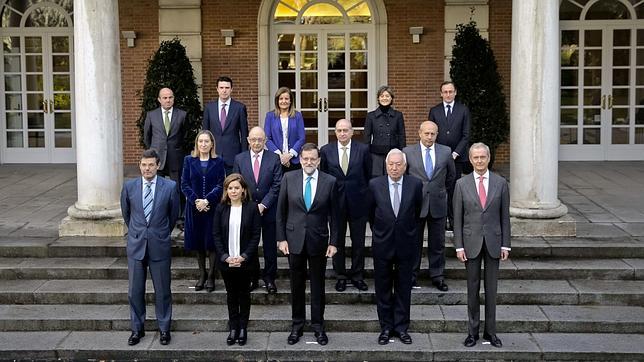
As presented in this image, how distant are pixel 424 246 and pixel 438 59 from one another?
7187mm

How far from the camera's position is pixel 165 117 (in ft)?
34.8

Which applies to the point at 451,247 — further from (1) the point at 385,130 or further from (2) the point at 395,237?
(2) the point at 395,237

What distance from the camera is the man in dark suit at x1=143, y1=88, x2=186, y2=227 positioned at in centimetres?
1059

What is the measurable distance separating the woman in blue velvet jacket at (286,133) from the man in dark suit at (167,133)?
107 cm

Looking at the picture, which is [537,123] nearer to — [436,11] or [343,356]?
[343,356]

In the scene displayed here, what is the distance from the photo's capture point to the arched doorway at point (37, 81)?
58.5ft

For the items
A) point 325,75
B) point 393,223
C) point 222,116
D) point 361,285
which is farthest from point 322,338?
point 325,75

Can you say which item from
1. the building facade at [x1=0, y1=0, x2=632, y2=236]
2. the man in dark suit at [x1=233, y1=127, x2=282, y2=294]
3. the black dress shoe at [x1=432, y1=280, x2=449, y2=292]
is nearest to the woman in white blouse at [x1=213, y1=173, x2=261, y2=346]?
the man in dark suit at [x1=233, y1=127, x2=282, y2=294]

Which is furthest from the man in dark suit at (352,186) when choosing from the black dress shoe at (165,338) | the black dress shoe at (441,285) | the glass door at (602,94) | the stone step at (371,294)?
the glass door at (602,94)

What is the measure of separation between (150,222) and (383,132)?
3.01m

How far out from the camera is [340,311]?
29.9ft

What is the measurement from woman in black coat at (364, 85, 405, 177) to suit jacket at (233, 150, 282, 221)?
137 cm

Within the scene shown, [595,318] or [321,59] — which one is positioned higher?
[321,59]

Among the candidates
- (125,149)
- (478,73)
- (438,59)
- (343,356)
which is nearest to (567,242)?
(343,356)
